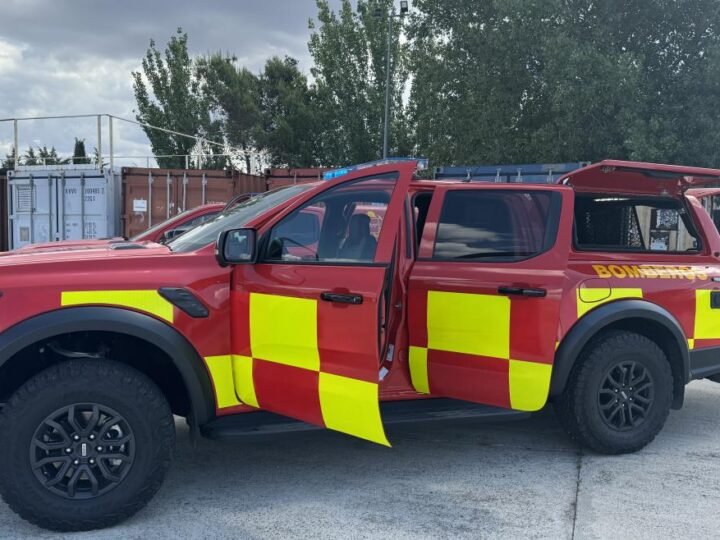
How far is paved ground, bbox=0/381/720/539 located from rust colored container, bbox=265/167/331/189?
9418mm

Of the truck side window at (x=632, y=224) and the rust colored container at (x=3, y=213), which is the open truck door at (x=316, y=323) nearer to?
the truck side window at (x=632, y=224)

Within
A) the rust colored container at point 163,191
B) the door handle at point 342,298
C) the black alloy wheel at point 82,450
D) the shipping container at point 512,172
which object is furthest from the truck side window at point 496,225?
the rust colored container at point 163,191

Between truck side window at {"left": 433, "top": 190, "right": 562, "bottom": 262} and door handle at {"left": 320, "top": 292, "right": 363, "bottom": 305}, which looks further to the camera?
truck side window at {"left": 433, "top": 190, "right": 562, "bottom": 262}

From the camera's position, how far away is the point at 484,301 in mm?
3740

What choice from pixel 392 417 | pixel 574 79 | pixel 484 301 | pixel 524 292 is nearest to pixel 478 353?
pixel 484 301

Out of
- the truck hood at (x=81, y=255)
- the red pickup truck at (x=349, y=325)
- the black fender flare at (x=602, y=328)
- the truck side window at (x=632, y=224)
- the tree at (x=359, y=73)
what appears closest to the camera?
the red pickup truck at (x=349, y=325)

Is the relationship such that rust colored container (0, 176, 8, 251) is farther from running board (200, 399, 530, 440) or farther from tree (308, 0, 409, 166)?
tree (308, 0, 409, 166)

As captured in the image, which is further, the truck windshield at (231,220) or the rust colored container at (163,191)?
the rust colored container at (163,191)

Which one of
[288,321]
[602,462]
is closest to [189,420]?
[288,321]

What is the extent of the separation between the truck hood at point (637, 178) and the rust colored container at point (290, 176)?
935cm

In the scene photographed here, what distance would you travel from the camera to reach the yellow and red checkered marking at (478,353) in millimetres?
3695

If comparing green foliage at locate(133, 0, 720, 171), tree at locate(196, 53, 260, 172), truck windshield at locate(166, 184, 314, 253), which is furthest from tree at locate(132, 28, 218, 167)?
truck windshield at locate(166, 184, 314, 253)

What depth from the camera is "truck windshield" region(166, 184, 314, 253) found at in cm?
347

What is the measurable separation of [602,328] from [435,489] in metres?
1.41
